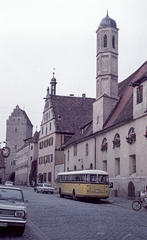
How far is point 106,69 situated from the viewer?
149 ft

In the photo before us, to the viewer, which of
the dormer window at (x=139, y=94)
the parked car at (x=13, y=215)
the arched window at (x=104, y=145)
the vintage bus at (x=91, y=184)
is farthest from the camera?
the arched window at (x=104, y=145)

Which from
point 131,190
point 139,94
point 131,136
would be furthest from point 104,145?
point 139,94

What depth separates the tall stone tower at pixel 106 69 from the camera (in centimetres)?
4412

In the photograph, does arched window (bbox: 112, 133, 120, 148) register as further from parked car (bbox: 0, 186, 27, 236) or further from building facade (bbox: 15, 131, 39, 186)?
building facade (bbox: 15, 131, 39, 186)

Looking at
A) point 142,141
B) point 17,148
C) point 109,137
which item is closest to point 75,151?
point 109,137

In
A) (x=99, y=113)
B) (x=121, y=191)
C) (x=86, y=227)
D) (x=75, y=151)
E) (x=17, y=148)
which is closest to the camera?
(x=86, y=227)

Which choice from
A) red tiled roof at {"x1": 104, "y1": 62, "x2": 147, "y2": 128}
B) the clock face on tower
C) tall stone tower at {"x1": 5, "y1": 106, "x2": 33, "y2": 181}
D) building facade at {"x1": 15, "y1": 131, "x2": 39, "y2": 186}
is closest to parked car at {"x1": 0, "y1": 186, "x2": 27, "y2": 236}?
red tiled roof at {"x1": 104, "y1": 62, "x2": 147, "y2": 128}

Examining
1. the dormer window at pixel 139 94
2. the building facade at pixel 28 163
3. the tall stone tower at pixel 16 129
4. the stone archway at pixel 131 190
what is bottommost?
the stone archway at pixel 131 190

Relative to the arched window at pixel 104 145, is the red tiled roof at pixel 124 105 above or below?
above

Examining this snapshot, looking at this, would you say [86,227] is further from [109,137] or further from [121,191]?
[109,137]

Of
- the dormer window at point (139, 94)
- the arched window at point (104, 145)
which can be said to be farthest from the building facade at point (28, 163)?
the dormer window at point (139, 94)

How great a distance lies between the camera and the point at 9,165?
356 feet

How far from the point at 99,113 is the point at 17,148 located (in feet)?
207

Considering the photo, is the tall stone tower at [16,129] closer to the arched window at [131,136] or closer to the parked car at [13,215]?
the arched window at [131,136]
